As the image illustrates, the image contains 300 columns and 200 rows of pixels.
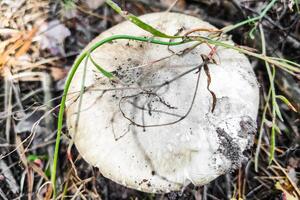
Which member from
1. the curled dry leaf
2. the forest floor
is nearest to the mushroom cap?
the forest floor

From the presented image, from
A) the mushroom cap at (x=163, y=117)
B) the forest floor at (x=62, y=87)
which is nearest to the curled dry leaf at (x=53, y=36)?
the forest floor at (x=62, y=87)

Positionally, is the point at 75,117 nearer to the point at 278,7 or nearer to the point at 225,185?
the point at 225,185

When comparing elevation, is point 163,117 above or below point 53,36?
below

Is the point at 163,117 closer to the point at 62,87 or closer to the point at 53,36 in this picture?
the point at 62,87

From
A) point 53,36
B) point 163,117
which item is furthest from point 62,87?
point 163,117

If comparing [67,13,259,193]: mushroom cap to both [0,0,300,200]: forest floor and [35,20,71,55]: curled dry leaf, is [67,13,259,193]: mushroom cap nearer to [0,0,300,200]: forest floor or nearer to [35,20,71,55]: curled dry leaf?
[0,0,300,200]: forest floor

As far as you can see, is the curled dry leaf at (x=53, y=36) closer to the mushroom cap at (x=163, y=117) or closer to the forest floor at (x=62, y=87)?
the forest floor at (x=62, y=87)
